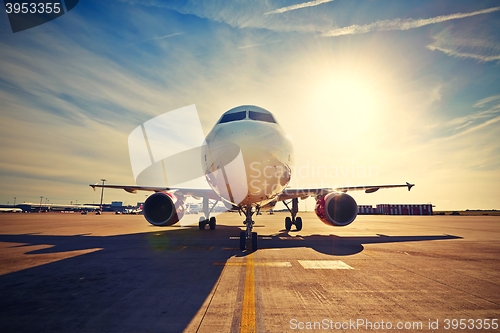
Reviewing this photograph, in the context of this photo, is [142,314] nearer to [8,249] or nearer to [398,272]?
[398,272]

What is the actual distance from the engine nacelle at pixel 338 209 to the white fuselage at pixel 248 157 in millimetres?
4540

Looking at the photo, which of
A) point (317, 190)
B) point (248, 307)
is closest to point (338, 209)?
point (317, 190)

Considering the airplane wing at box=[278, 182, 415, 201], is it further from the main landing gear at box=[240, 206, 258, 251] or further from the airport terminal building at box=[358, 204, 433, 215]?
the airport terminal building at box=[358, 204, 433, 215]

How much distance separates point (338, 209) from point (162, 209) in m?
8.23

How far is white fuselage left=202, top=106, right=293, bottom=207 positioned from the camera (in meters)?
6.73

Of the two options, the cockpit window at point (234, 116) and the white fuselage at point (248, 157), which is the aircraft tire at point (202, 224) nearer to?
the white fuselage at point (248, 157)

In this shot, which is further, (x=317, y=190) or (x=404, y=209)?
(x=404, y=209)

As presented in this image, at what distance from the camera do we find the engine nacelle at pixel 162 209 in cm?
1122

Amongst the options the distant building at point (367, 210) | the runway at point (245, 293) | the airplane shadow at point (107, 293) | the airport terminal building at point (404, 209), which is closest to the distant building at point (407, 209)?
the airport terminal building at point (404, 209)

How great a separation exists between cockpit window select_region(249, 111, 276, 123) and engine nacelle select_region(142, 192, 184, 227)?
583cm

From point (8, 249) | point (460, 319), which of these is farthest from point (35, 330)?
point (8, 249)

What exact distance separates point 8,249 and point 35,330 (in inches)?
301

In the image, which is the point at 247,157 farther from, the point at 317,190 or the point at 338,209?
the point at 317,190

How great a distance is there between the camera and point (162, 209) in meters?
11.9
